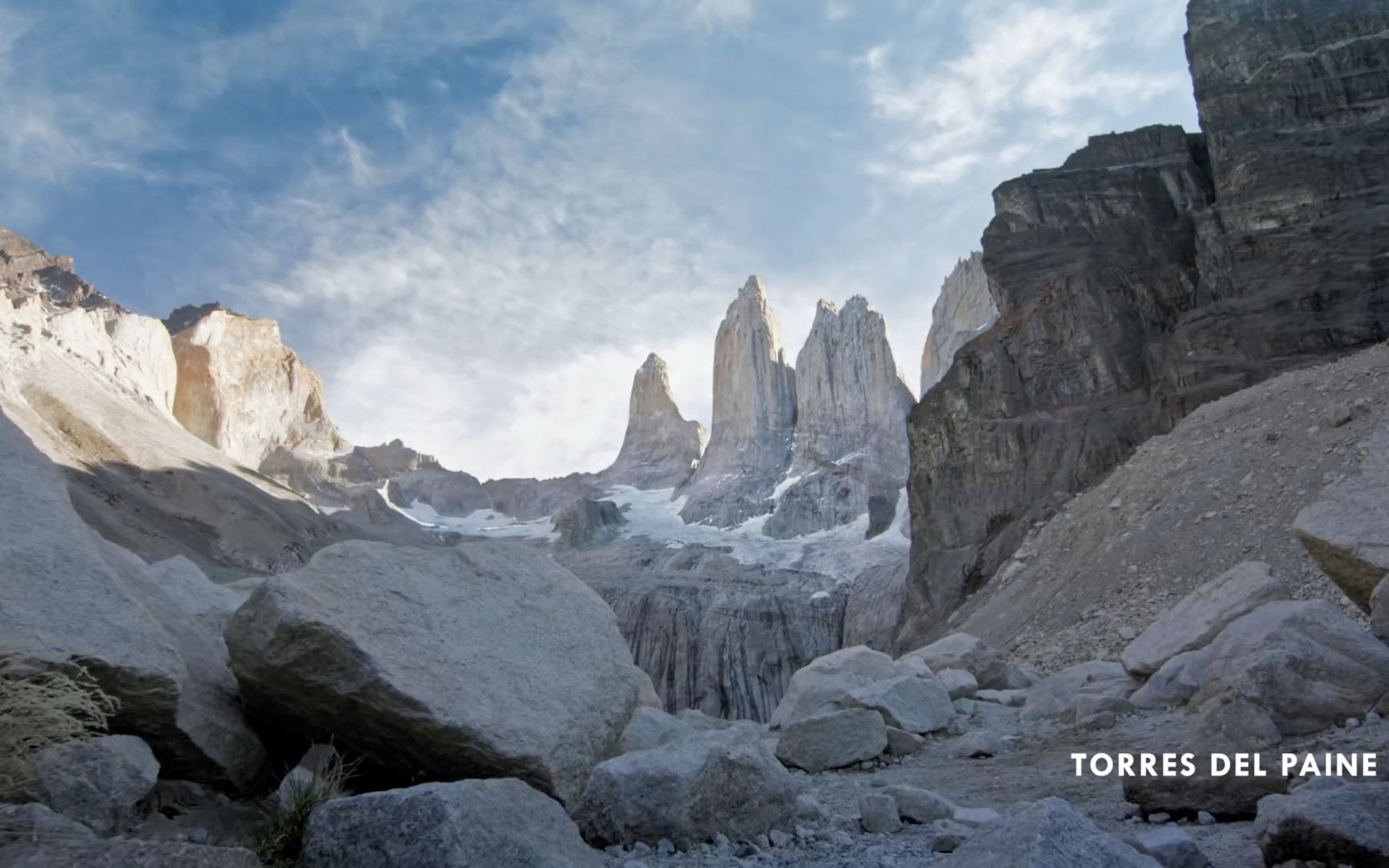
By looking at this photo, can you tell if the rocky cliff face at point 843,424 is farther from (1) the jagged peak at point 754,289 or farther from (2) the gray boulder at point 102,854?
(2) the gray boulder at point 102,854

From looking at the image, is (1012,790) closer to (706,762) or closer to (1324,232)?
(706,762)

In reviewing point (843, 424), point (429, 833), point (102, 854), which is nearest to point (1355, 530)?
point (429, 833)

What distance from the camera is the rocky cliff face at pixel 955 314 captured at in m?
102

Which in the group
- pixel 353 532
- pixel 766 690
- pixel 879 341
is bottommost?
pixel 766 690

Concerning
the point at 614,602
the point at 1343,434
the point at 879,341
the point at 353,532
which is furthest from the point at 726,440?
the point at 1343,434

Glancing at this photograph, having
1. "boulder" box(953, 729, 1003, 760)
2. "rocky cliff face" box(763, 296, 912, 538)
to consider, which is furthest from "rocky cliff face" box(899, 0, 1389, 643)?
"rocky cliff face" box(763, 296, 912, 538)

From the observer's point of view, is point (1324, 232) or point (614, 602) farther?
point (614, 602)

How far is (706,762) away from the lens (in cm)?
625

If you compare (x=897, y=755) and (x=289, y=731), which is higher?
(x=289, y=731)

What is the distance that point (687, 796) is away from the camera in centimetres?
605

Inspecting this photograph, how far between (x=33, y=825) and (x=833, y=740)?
25.7ft

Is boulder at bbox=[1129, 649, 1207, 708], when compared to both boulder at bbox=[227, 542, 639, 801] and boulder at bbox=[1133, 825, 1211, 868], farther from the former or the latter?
boulder at bbox=[227, 542, 639, 801]

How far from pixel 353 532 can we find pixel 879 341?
76.3 metres

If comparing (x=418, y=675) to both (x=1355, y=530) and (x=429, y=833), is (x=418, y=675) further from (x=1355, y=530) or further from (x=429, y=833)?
(x=1355, y=530)
